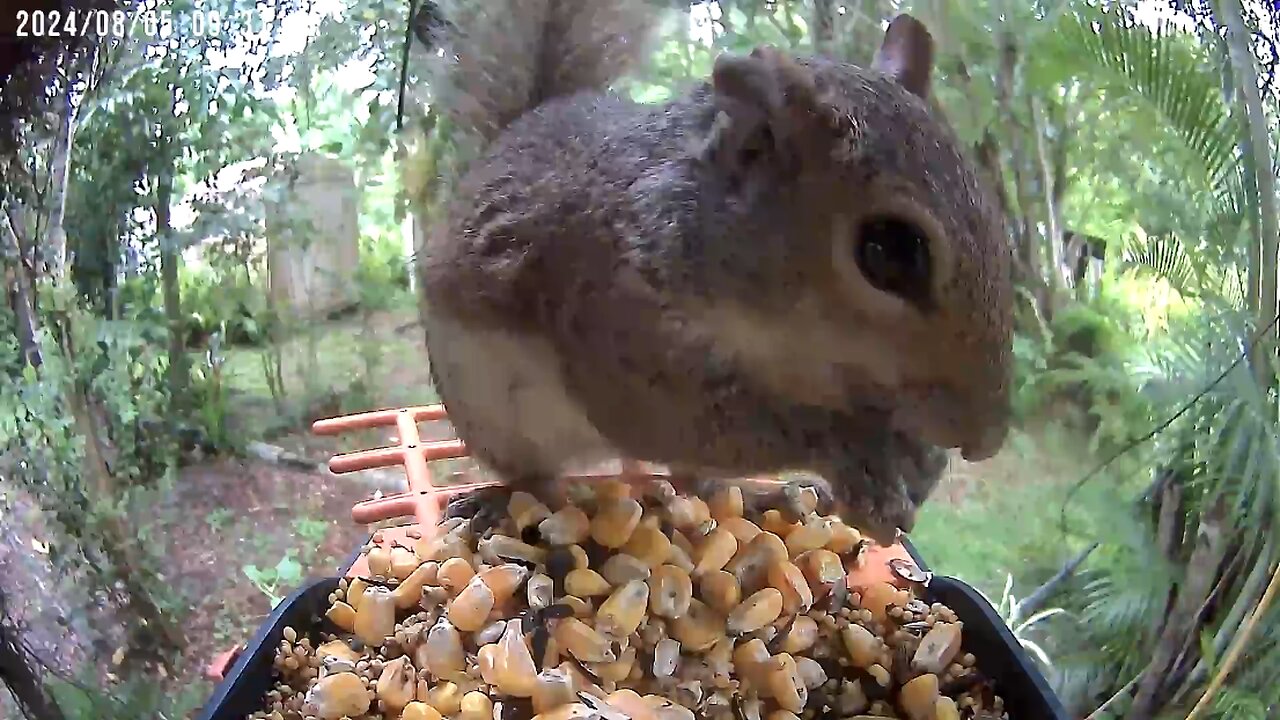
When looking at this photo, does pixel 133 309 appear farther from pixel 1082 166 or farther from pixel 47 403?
pixel 1082 166

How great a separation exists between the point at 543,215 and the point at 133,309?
371mm

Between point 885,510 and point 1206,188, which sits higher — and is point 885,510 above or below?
below

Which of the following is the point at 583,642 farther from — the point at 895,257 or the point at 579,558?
the point at 895,257

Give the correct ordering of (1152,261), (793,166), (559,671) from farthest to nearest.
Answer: (1152,261) < (559,671) < (793,166)

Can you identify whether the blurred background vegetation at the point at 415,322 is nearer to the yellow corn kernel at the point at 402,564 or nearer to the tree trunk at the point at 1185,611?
the tree trunk at the point at 1185,611

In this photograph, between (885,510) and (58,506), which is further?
(58,506)

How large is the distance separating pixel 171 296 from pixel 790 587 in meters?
0.53

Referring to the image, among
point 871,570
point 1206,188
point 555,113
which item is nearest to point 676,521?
point 871,570

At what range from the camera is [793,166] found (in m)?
0.48

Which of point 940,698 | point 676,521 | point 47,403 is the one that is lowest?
point 940,698

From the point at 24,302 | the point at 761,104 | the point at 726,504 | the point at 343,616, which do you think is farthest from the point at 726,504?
the point at 24,302

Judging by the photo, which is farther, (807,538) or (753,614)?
(807,538)

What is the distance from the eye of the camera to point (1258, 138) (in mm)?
675

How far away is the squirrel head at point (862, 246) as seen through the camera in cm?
46
